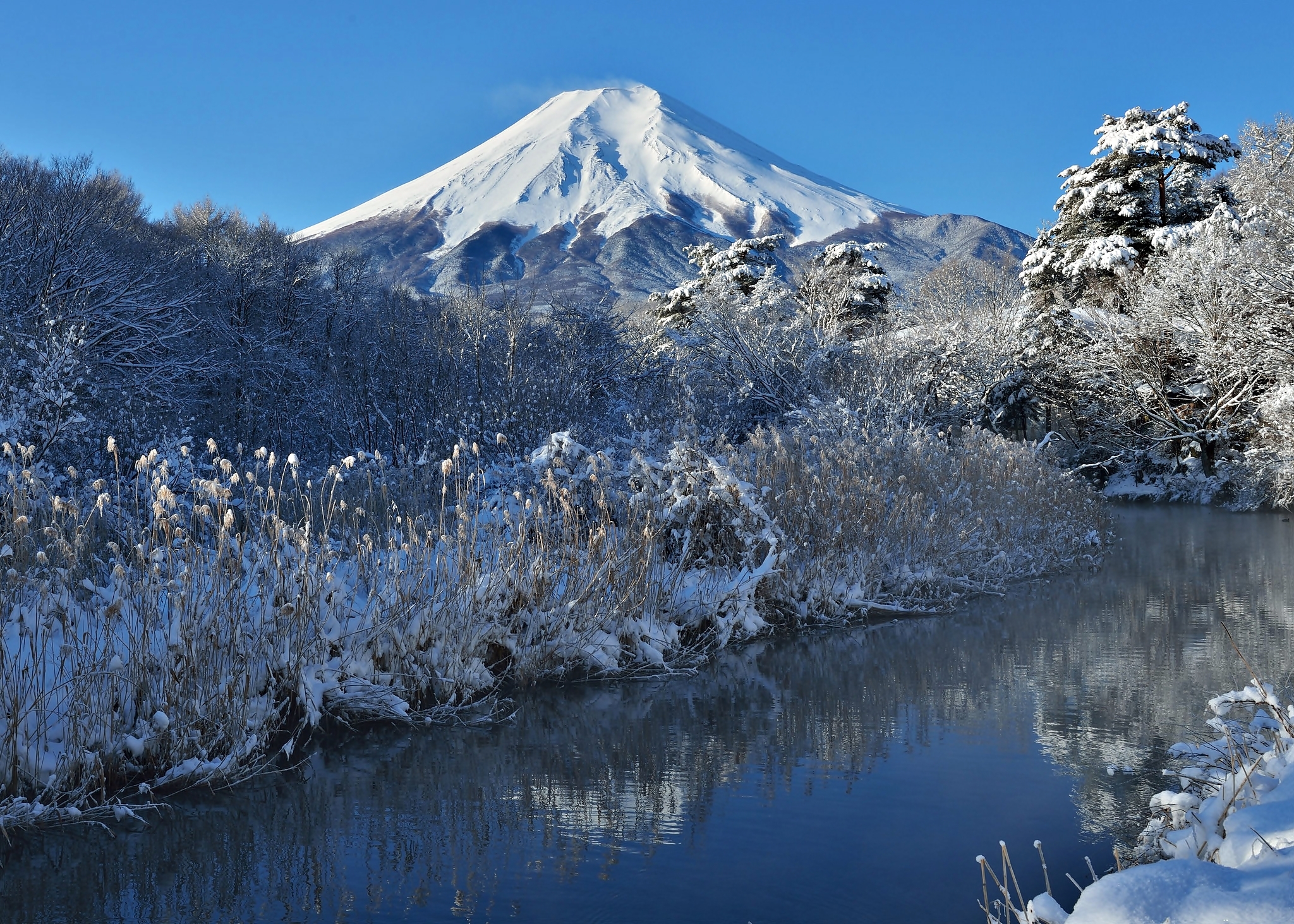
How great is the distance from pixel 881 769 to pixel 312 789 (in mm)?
2610

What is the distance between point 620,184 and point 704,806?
102 metres

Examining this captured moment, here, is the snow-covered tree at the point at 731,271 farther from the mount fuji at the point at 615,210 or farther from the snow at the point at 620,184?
the snow at the point at 620,184

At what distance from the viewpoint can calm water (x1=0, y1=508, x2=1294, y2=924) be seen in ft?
11.5

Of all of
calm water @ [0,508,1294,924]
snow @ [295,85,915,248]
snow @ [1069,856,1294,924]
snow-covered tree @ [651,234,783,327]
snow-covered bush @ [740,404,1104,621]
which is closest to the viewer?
snow @ [1069,856,1294,924]

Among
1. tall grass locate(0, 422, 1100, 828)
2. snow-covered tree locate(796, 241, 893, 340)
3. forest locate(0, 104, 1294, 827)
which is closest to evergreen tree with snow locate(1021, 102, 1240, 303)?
forest locate(0, 104, 1294, 827)

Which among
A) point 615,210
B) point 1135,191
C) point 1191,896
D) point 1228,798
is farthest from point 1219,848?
point 615,210

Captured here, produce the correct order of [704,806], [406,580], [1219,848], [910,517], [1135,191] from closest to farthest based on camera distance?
[1219,848] → [704,806] → [406,580] → [910,517] → [1135,191]

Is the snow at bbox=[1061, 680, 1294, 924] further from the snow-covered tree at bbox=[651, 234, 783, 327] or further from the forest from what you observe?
the snow-covered tree at bbox=[651, 234, 783, 327]

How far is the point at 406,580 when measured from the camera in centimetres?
548

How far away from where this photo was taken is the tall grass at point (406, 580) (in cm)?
420

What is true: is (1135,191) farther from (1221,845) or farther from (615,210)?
(615,210)

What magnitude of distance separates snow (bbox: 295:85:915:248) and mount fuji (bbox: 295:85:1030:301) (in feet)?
0.57

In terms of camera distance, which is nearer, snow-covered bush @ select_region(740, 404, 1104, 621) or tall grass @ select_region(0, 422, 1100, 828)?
tall grass @ select_region(0, 422, 1100, 828)

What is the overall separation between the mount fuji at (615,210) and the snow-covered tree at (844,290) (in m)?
48.8
